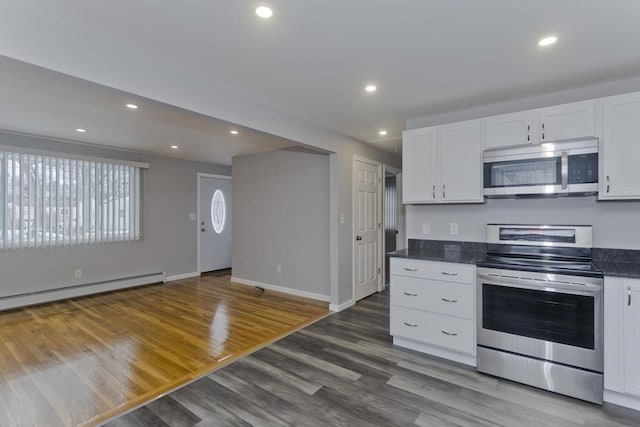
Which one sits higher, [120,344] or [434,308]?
[434,308]

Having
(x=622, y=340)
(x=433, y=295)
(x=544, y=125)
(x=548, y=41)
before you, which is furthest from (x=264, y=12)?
(x=622, y=340)

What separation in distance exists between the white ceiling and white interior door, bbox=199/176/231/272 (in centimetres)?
414

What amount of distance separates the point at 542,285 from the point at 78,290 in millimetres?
5992

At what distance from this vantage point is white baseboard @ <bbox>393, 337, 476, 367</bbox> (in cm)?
263

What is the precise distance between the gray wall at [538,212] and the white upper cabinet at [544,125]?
0.41 m

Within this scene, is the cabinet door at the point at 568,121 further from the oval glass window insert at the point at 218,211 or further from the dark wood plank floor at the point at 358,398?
the oval glass window insert at the point at 218,211

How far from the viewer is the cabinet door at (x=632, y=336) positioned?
199 centimetres

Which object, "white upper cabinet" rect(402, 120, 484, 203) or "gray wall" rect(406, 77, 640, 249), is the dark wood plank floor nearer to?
"gray wall" rect(406, 77, 640, 249)

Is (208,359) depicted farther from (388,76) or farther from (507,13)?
(507,13)

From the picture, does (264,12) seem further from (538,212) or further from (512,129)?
(538,212)

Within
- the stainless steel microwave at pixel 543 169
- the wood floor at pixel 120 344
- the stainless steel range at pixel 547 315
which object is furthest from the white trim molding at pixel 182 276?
the stainless steel microwave at pixel 543 169

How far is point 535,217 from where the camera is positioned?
9.30ft

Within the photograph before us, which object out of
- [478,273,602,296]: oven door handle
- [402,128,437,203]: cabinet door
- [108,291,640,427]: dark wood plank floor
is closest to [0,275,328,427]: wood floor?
[108,291,640,427]: dark wood plank floor

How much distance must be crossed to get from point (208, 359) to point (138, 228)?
365 centimetres
